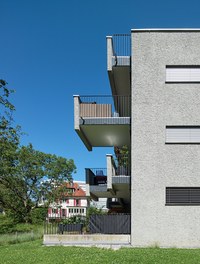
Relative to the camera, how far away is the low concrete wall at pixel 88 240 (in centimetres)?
1420

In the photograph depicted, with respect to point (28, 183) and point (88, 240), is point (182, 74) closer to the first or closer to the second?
point (88, 240)

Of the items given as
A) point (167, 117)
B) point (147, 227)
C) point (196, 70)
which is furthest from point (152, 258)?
point (196, 70)

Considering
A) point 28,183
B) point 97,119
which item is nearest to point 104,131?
point 97,119

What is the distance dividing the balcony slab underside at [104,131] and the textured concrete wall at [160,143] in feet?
3.35

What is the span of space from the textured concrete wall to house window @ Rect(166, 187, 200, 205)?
22 centimetres

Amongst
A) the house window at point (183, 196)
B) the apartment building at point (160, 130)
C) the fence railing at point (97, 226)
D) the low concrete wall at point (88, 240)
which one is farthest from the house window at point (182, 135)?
the low concrete wall at point (88, 240)

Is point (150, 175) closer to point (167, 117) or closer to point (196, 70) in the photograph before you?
point (167, 117)

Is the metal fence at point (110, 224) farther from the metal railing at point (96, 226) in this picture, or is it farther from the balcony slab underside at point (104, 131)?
the balcony slab underside at point (104, 131)

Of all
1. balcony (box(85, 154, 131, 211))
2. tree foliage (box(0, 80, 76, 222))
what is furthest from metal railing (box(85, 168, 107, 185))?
tree foliage (box(0, 80, 76, 222))

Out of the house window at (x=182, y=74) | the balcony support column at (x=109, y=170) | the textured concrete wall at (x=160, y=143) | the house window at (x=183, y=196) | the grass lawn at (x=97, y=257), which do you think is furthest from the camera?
the house window at (x=182, y=74)

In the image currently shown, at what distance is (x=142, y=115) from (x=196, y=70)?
3.48 meters

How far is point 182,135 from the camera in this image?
14914 mm

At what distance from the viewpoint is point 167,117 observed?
49.1 feet

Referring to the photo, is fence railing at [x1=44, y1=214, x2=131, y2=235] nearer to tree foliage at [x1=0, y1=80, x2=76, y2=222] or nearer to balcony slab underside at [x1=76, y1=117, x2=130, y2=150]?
balcony slab underside at [x1=76, y1=117, x2=130, y2=150]
